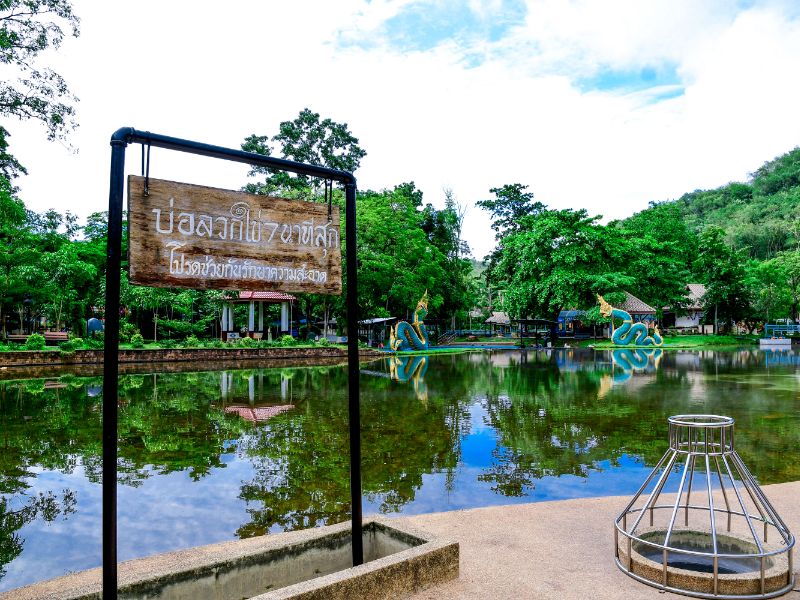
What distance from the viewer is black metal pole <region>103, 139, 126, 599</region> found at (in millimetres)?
2510

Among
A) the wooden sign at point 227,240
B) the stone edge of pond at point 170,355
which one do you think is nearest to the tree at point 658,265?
the stone edge of pond at point 170,355

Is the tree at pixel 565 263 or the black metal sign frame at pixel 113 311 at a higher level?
the tree at pixel 565 263

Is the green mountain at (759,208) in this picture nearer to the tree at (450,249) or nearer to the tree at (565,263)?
the tree at (565,263)

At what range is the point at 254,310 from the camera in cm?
3161

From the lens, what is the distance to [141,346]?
23250 mm

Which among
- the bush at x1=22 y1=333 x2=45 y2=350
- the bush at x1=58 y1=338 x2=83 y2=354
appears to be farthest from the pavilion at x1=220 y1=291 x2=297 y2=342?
the bush at x1=22 y1=333 x2=45 y2=350

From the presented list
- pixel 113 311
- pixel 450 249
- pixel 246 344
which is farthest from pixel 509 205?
pixel 113 311

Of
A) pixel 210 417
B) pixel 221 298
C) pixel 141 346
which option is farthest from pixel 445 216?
pixel 210 417

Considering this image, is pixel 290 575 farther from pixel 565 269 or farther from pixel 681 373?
pixel 565 269

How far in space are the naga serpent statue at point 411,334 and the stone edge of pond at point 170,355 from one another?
7.59 ft

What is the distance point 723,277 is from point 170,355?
3460cm

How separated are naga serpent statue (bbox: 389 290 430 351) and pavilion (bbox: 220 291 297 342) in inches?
228

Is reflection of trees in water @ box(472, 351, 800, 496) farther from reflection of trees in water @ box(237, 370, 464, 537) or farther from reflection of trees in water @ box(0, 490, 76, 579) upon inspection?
reflection of trees in water @ box(0, 490, 76, 579)

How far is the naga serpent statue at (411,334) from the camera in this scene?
29453 millimetres
